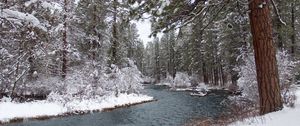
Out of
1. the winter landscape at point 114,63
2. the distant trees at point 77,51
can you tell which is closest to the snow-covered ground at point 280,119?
the winter landscape at point 114,63

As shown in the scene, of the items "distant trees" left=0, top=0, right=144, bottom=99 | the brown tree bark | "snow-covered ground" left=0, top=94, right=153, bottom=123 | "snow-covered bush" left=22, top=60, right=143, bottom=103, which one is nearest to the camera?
the brown tree bark

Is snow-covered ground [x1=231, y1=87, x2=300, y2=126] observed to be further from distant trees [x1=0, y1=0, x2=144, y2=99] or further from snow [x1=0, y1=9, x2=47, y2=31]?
distant trees [x1=0, y1=0, x2=144, y2=99]

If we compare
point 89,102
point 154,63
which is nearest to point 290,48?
point 89,102

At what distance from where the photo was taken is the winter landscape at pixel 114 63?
6012 mm

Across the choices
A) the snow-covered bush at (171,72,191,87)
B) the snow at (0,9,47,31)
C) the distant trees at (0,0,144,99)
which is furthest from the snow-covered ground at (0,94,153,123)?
the snow-covered bush at (171,72,191,87)

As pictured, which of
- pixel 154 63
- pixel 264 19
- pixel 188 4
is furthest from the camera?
pixel 154 63

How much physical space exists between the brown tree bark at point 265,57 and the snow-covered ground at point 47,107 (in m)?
14.4

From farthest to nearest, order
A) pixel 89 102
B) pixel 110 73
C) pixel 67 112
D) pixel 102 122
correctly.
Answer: pixel 110 73 → pixel 89 102 → pixel 67 112 → pixel 102 122

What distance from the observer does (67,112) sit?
2045 cm

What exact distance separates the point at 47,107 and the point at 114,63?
9.93m

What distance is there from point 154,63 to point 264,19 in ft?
281

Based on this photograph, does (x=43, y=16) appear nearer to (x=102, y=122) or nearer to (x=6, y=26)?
(x=6, y=26)

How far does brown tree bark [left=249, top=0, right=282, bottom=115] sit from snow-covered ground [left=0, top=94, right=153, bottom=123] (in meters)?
14.4

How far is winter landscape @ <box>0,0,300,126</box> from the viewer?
6012 mm
